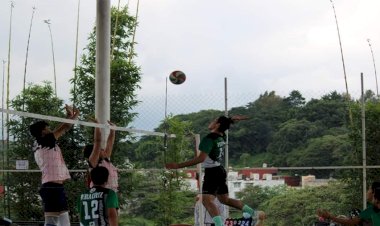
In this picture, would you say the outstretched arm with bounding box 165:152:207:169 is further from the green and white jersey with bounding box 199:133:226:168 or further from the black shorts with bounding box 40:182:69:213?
the black shorts with bounding box 40:182:69:213

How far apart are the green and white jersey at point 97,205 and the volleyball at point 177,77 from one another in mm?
7060

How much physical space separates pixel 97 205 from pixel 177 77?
719 centimetres

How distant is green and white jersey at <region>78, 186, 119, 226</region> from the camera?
20.8 ft

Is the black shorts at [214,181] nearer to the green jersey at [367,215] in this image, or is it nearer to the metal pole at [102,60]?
the green jersey at [367,215]

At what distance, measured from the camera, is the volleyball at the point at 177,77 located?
43.8 ft

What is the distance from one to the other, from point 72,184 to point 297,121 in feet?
17.6

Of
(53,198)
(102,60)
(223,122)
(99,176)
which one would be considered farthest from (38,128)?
(102,60)

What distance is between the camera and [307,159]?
1633cm

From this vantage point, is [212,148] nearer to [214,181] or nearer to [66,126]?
[214,181]

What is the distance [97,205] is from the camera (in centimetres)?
634

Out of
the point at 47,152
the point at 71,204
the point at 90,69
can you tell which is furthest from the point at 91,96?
the point at 47,152

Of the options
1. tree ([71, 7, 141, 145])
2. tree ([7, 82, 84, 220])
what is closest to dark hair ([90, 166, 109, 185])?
tree ([7, 82, 84, 220])

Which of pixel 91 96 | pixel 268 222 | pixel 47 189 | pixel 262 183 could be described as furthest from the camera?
pixel 91 96

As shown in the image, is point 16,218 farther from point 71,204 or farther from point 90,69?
point 90,69
